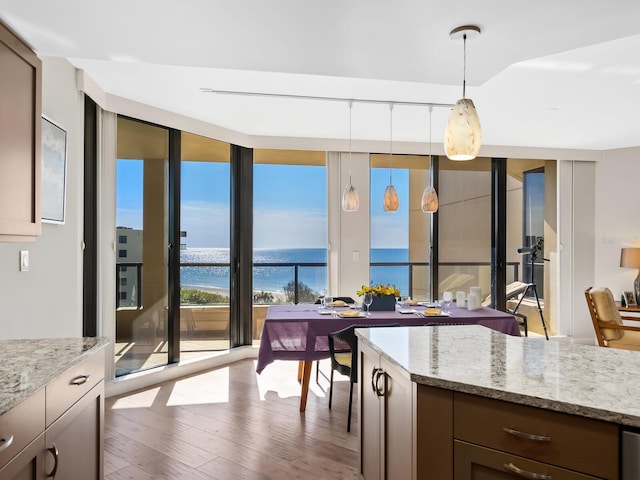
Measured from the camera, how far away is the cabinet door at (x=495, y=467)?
1.18 metres

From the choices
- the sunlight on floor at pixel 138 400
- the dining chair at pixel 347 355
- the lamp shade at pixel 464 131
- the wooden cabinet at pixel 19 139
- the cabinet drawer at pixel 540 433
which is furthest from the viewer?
the sunlight on floor at pixel 138 400

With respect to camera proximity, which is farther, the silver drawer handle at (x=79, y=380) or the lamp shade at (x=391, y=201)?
the lamp shade at (x=391, y=201)

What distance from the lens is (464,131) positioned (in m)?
2.02

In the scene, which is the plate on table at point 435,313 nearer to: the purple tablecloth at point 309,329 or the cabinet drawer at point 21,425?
the purple tablecloth at point 309,329

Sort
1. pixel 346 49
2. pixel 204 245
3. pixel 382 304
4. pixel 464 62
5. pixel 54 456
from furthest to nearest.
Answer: pixel 204 245 → pixel 382 304 → pixel 464 62 → pixel 346 49 → pixel 54 456

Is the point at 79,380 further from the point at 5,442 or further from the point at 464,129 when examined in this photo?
the point at 464,129

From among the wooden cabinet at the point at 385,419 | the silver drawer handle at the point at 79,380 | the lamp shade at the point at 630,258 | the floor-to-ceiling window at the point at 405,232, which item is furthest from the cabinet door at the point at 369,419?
the lamp shade at the point at 630,258

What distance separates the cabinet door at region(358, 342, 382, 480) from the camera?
187 cm

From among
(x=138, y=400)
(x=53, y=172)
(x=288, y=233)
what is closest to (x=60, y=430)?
(x=53, y=172)

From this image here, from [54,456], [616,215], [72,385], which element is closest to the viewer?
[54,456]

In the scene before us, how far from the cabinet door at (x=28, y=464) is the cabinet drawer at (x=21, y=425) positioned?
0.02m

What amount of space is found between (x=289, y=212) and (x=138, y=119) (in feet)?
8.74

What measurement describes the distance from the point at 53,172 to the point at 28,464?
2.04 m

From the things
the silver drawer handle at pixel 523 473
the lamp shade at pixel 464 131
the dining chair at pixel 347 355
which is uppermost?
the lamp shade at pixel 464 131
